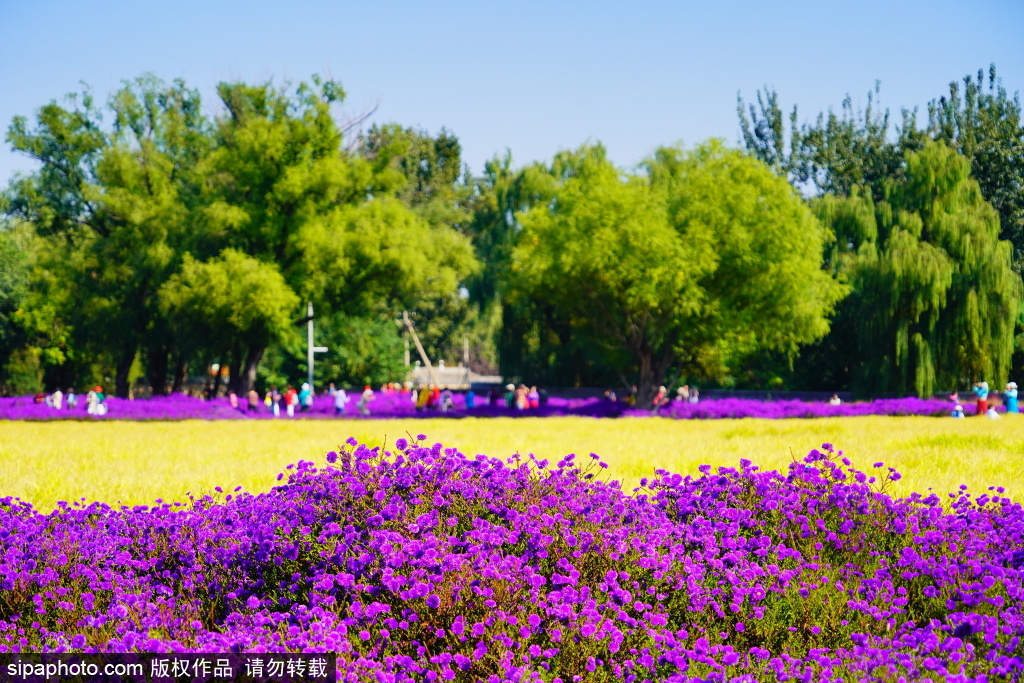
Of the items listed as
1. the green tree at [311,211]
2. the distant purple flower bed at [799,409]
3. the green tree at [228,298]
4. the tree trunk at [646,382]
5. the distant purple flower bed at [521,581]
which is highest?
the green tree at [311,211]

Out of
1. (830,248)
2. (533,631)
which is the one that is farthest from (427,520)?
(830,248)

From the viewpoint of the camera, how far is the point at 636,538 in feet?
19.9

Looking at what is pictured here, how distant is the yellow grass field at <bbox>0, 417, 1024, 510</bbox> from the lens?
11.8m

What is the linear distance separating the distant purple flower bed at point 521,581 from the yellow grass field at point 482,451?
7.22ft

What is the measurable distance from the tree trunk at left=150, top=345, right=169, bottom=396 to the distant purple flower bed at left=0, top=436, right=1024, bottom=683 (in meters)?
36.6

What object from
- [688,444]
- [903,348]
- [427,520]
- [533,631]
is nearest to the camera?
[533,631]

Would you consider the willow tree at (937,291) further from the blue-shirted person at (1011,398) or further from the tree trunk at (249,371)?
the tree trunk at (249,371)

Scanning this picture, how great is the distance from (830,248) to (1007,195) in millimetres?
9871

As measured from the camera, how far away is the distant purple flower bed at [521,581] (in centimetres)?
492

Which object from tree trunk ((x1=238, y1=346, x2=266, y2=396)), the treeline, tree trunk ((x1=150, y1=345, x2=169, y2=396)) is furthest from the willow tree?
tree trunk ((x1=150, y1=345, x2=169, y2=396))

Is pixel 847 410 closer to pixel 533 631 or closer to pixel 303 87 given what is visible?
pixel 303 87

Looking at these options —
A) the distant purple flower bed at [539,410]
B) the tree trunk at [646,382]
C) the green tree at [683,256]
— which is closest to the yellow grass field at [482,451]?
the distant purple flower bed at [539,410]

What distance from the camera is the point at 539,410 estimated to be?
115 feet

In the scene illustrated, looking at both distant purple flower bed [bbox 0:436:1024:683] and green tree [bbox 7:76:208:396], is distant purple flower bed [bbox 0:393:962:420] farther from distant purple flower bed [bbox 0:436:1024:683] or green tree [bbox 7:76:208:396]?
distant purple flower bed [bbox 0:436:1024:683]
